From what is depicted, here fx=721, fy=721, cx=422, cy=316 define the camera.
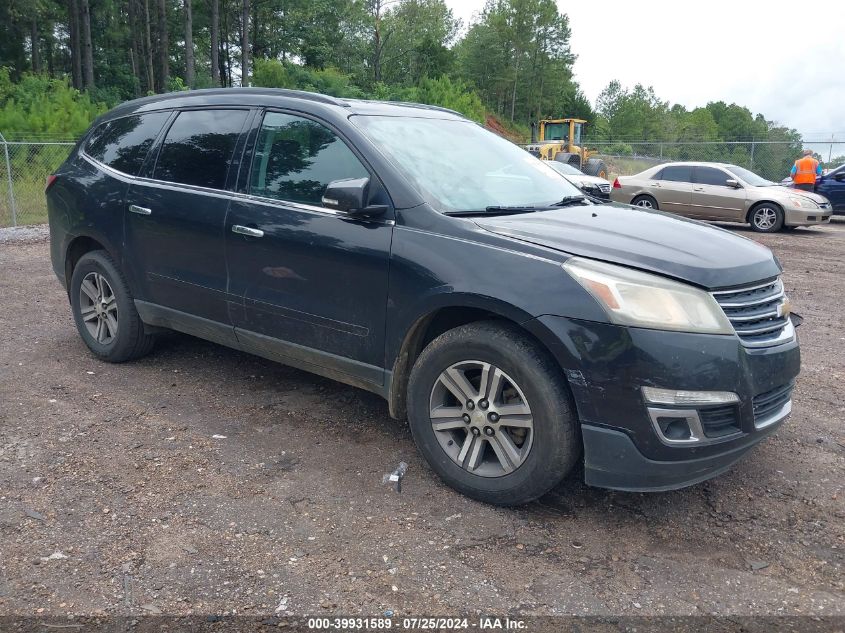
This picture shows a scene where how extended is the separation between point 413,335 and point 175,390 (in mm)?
2105

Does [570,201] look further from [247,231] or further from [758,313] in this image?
[247,231]

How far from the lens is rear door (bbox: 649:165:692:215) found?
15.9 m

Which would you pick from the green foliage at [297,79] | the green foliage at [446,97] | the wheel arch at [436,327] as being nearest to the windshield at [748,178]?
the wheel arch at [436,327]

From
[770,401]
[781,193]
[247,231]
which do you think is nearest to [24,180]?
[247,231]

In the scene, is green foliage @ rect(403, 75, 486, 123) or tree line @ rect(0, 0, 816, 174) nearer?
tree line @ rect(0, 0, 816, 174)

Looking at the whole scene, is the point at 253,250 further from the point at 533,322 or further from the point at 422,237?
the point at 533,322

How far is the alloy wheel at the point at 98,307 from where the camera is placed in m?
5.21

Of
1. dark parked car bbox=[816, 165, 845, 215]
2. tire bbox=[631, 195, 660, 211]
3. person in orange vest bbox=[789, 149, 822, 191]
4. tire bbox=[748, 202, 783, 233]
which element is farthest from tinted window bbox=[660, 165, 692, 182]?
dark parked car bbox=[816, 165, 845, 215]

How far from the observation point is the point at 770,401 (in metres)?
3.19

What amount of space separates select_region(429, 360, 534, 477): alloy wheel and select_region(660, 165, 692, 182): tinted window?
14.2 m

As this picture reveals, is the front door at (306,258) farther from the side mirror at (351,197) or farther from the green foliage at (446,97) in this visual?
the green foliage at (446,97)

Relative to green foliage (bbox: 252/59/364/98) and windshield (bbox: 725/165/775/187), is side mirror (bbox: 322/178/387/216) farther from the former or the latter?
green foliage (bbox: 252/59/364/98)

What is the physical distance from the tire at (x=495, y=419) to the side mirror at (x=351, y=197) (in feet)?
2.39

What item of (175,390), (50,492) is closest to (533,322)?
(50,492)
